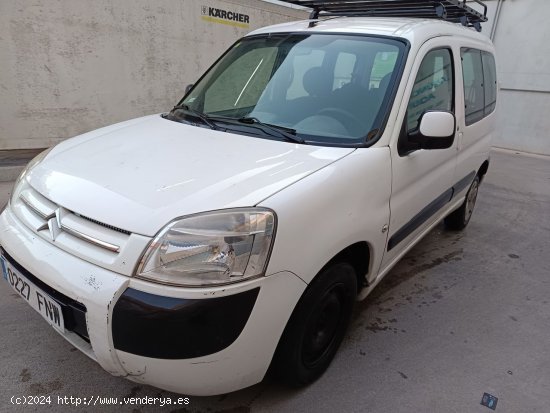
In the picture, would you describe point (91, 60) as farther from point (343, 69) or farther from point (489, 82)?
point (489, 82)

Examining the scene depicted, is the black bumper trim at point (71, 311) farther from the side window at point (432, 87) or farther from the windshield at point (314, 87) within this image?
the side window at point (432, 87)

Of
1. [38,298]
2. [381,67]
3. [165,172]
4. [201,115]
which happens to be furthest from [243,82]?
[38,298]

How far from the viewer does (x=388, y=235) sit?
2.33m

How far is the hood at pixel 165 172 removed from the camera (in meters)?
1.59

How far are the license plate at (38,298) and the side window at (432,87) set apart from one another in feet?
6.46

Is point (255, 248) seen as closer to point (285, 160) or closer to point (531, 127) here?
point (285, 160)

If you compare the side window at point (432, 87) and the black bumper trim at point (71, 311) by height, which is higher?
the side window at point (432, 87)

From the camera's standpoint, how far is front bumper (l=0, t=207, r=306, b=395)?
1459mm

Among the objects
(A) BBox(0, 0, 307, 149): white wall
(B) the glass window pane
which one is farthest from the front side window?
(A) BBox(0, 0, 307, 149): white wall

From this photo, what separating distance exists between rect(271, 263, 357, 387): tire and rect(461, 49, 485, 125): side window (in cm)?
201

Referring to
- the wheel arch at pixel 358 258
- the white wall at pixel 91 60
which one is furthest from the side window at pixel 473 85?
the white wall at pixel 91 60

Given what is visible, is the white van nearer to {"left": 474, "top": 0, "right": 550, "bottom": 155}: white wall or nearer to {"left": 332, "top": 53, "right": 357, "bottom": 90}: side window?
{"left": 332, "top": 53, "right": 357, "bottom": 90}: side window

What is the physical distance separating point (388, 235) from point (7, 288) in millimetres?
2530

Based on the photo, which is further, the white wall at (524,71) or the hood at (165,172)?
the white wall at (524,71)
